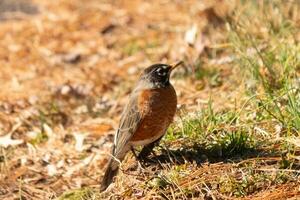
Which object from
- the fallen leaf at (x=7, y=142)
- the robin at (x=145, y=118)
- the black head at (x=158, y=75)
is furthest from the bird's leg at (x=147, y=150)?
the fallen leaf at (x=7, y=142)

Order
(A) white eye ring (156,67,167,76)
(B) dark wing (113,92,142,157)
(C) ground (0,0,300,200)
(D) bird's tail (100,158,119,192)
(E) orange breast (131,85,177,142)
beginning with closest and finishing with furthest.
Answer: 1. (C) ground (0,0,300,200)
2. (E) orange breast (131,85,177,142)
3. (B) dark wing (113,92,142,157)
4. (D) bird's tail (100,158,119,192)
5. (A) white eye ring (156,67,167,76)

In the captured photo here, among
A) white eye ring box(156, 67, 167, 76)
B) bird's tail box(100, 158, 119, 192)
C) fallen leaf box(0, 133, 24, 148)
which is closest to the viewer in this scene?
bird's tail box(100, 158, 119, 192)

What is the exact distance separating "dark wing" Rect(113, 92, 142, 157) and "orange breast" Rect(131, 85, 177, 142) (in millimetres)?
31

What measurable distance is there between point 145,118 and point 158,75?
0.42 meters

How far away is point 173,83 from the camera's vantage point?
294 inches

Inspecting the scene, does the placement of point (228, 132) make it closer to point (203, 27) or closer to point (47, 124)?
point (47, 124)

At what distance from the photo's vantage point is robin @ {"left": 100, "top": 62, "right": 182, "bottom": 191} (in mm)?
5215

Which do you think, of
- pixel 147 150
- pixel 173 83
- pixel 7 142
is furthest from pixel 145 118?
pixel 173 83

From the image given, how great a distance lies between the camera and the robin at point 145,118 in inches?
205

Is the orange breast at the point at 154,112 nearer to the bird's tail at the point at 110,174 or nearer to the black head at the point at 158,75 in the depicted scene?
the black head at the point at 158,75

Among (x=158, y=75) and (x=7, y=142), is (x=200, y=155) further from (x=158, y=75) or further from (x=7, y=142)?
(x=7, y=142)

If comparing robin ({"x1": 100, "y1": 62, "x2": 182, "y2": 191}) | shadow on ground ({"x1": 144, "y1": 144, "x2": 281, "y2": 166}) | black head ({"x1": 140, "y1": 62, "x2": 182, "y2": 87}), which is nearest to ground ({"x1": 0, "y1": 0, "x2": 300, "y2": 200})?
shadow on ground ({"x1": 144, "y1": 144, "x2": 281, "y2": 166})

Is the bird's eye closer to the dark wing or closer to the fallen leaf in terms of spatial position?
the dark wing

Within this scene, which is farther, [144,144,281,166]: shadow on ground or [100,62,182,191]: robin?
[100,62,182,191]: robin
